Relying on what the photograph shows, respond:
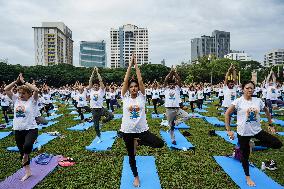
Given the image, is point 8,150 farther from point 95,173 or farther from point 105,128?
point 105,128

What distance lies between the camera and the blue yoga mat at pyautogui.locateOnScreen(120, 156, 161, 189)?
6840 mm

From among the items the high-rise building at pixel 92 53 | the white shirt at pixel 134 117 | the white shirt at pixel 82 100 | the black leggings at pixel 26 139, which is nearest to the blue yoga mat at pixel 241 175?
the white shirt at pixel 134 117

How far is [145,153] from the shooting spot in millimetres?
9914

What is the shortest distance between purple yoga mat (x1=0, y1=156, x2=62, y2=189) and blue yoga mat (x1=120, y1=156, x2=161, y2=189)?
78.6 inches

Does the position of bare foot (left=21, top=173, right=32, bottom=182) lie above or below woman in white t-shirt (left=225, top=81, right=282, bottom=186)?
below

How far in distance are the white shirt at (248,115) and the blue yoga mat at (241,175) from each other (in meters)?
1.17

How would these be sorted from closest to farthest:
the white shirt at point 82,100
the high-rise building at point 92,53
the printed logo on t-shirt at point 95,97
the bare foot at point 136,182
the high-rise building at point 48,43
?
the bare foot at point 136,182, the printed logo on t-shirt at point 95,97, the white shirt at point 82,100, the high-rise building at point 48,43, the high-rise building at point 92,53

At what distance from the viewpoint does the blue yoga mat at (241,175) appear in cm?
681

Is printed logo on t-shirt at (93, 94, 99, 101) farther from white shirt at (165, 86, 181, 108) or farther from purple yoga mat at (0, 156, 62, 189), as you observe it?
purple yoga mat at (0, 156, 62, 189)

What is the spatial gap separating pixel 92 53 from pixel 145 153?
187 metres

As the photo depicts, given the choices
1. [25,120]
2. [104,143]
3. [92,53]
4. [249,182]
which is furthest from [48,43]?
[249,182]

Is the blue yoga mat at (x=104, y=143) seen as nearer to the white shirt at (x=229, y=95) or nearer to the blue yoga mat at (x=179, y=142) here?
the blue yoga mat at (x=179, y=142)

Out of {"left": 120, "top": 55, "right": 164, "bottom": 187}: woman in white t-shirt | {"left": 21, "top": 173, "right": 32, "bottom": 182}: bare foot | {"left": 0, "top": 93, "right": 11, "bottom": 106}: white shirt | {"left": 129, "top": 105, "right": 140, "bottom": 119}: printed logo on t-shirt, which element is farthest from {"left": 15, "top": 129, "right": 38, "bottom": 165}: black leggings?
{"left": 0, "top": 93, "right": 11, "bottom": 106}: white shirt

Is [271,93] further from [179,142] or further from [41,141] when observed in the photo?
[41,141]
